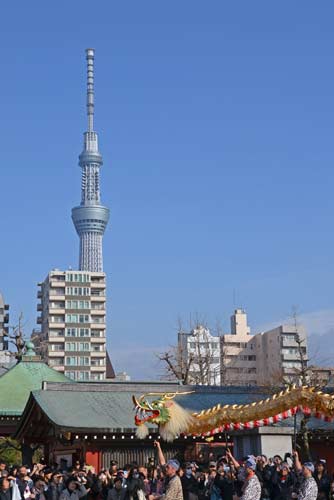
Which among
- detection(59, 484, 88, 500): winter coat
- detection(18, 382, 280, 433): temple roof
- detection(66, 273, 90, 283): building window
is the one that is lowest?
detection(59, 484, 88, 500): winter coat

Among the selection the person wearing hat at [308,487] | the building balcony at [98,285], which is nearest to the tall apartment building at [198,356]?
the person wearing hat at [308,487]

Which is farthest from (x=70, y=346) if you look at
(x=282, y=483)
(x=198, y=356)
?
(x=282, y=483)

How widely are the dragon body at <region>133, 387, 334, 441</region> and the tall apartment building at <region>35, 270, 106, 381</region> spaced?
104 m

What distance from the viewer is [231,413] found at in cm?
1841

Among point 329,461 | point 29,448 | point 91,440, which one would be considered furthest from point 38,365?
point 329,461

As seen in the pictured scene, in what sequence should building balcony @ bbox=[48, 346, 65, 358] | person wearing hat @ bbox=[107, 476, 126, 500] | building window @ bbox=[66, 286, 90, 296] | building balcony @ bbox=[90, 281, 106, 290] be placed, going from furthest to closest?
building balcony @ bbox=[90, 281, 106, 290] → building window @ bbox=[66, 286, 90, 296] → building balcony @ bbox=[48, 346, 65, 358] → person wearing hat @ bbox=[107, 476, 126, 500]

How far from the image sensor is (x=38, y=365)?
1345 inches

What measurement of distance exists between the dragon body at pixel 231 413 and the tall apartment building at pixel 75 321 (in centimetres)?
10437

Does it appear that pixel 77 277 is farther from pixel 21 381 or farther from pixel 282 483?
pixel 282 483

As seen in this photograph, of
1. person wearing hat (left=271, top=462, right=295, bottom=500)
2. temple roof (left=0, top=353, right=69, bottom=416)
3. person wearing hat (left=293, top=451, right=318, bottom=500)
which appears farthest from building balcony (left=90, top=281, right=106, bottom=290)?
person wearing hat (left=293, top=451, right=318, bottom=500)

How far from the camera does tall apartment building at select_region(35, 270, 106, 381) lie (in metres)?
123

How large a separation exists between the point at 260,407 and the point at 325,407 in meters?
1.64

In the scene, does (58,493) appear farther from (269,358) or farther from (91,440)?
A: (269,358)

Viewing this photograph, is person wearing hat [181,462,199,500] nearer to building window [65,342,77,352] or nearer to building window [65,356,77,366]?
building window [65,356,77,366]
